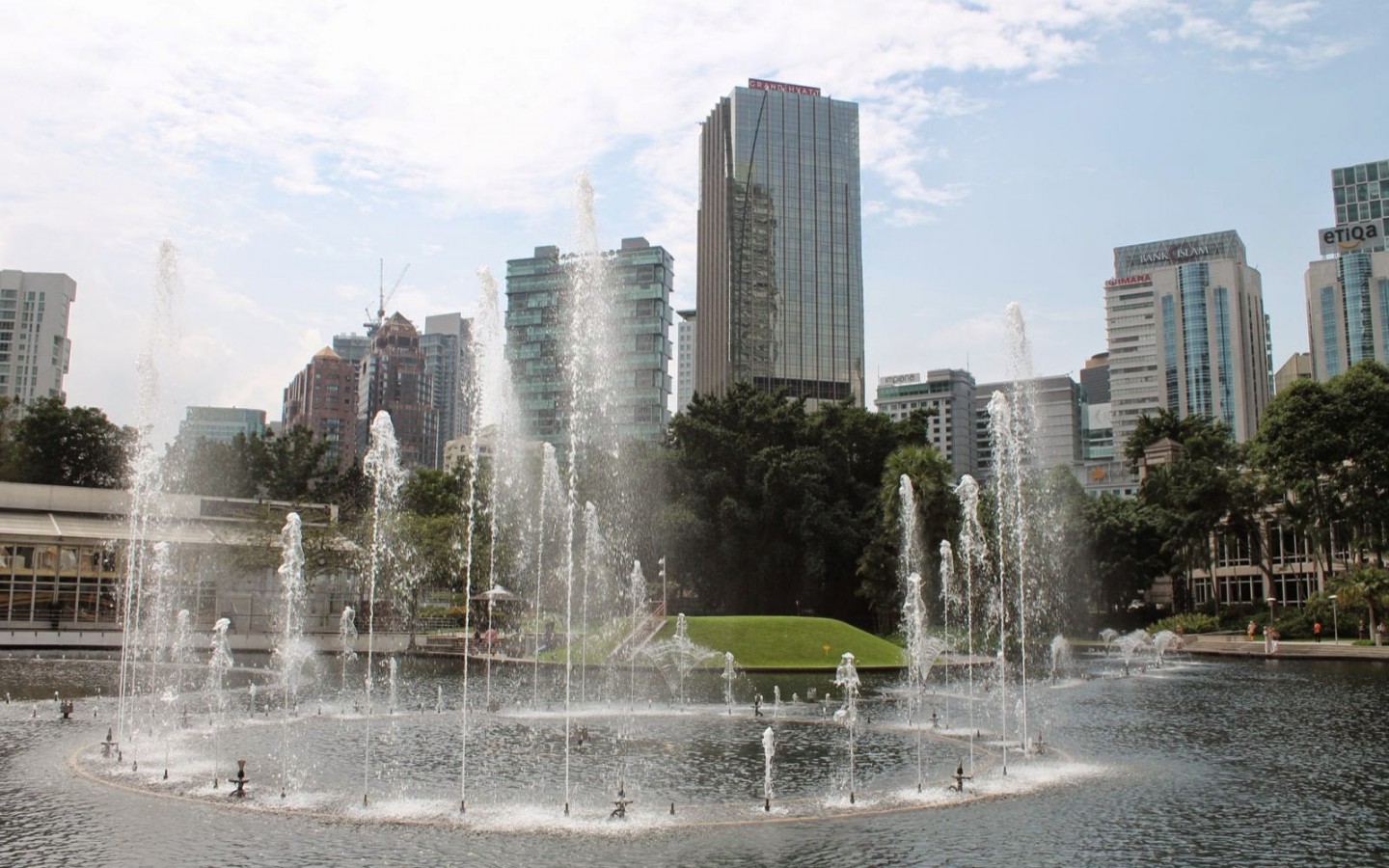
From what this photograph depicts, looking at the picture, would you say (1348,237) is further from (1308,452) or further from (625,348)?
(1308,452)

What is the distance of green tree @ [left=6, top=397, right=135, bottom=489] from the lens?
97.0 metres

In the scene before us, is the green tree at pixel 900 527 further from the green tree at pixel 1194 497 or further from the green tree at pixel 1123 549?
the green tree at pixel 1123 549

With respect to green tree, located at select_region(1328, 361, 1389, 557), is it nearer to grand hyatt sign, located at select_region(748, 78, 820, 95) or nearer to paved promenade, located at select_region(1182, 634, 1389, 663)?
paved promenade, located at select_region(1182, 634, 1389, 663)

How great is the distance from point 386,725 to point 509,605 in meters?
41.7

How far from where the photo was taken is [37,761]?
25.1 metres

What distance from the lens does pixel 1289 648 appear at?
64.3 m

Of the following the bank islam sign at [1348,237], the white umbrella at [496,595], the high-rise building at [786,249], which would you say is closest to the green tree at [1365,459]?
the white umbrella at [496,595]

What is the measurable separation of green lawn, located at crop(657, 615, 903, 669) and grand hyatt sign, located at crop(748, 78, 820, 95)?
14426 cm

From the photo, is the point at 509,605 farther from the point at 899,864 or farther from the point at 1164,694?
the point at 899,864

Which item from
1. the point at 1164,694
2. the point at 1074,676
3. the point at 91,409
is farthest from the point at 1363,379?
the point at 91,409

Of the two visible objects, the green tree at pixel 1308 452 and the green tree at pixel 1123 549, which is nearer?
the green tree at pixel 1308 452

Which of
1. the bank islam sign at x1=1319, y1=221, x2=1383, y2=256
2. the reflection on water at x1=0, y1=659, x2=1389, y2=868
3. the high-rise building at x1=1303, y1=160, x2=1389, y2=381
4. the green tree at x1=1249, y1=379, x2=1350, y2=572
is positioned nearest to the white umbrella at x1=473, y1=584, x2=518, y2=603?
the reflection on water at x1=0, y1=659, x2=1389, y2=868

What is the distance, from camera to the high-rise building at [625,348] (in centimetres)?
17250

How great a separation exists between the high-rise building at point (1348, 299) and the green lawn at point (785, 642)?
15666cm
